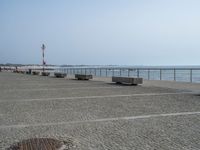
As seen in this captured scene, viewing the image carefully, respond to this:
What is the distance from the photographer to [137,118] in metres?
9.09

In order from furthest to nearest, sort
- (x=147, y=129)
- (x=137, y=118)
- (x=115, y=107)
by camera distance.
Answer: (x=115, y=107)
(x=137, y=118)
(x=147, y=129)

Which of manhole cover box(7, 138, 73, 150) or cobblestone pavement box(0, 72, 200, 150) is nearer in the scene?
manhole cover box(7, 138, 73, 150)

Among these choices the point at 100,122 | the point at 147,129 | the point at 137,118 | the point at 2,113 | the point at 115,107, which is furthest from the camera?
the point at 115,107

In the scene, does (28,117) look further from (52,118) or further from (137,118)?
(137,118)

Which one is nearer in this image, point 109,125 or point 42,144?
point 42,144

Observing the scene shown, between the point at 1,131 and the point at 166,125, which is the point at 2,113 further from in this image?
the point at 166,125

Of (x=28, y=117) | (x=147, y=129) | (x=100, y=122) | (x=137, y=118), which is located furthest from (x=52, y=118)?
(x=147, y=129)

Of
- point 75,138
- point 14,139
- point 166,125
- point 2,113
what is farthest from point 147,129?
point 2,113

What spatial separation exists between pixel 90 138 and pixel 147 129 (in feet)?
4.75

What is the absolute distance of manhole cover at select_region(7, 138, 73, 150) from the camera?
609cm

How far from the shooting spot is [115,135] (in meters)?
7.03

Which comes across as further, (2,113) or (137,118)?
(2,113)

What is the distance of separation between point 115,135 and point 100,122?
1545 mm

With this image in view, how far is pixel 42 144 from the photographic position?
6.31 metres
